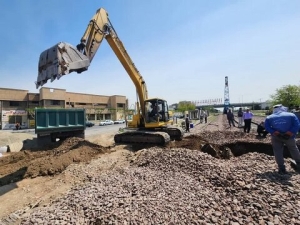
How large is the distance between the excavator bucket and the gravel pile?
10.9 feet

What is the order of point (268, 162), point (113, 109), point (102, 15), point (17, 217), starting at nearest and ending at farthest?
point (17, 217)
point (268, 162)
point (102, 15)
point (113, 109)

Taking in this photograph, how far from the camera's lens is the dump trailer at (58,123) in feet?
40.4

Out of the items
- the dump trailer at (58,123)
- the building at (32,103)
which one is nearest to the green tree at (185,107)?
the building at (32,103)

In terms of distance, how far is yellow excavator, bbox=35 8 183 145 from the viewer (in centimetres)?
693

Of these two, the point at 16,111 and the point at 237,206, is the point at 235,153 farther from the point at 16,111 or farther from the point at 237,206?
the point at 16,111

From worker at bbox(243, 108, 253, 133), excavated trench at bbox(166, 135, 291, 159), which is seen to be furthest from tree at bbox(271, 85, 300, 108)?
excavated trench at bbox(166, 135, 291, 159)

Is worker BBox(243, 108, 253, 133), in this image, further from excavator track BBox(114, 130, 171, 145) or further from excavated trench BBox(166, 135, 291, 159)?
excavator track BBox(114, 130, 171, 145)

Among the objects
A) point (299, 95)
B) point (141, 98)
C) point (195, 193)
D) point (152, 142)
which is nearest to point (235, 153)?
point (152, 142)

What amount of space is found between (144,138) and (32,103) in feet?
157

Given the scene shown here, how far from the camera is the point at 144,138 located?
1162 centimetres

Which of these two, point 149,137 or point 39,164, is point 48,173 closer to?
point 39,164

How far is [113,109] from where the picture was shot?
68062 mm

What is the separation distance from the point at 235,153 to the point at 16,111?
49.3 metres

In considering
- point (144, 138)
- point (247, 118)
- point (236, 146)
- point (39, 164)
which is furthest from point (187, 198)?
point (247, 118)
